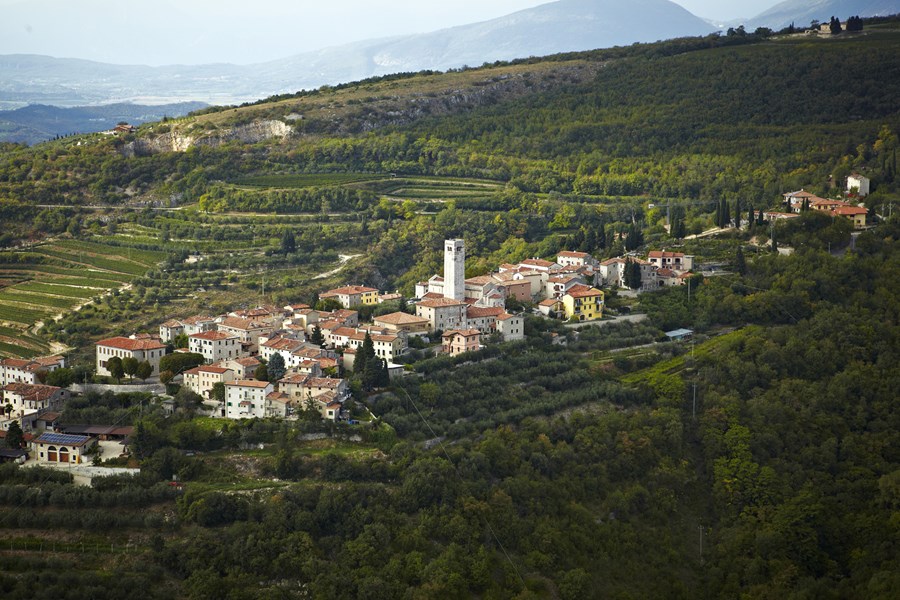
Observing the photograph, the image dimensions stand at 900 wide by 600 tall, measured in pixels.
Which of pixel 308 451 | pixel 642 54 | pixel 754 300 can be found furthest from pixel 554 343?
pixel 642 54

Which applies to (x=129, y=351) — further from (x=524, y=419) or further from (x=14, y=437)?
(x=524, y=419)

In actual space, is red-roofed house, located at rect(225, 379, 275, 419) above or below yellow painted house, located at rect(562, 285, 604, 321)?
below

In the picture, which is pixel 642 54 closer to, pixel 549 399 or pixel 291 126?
pixel 291 126

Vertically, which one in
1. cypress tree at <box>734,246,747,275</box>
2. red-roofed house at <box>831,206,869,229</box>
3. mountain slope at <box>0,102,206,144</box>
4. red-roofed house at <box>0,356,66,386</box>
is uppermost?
mountain slope at <box>0,102,206,144</box>

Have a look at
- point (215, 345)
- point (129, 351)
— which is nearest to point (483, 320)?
point (215, 345)

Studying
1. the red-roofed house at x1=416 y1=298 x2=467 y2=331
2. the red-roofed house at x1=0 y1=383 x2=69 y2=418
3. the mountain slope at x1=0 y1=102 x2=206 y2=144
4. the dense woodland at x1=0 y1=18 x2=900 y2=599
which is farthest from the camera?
the mountain slope at x1=0 y1=102 x2=206 y2=144

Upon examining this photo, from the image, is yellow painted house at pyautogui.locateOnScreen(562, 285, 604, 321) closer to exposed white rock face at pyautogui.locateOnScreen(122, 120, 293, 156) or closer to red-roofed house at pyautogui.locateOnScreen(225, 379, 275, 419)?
red-roofed house at pyautogui.locateOnScreen(225, 379, 275, 419)

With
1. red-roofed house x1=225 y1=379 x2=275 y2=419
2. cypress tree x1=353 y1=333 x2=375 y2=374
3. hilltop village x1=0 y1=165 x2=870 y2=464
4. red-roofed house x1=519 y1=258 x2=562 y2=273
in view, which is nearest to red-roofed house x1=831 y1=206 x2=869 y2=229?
hilltop village x1=0 y1=165 x2=870 y2=464
